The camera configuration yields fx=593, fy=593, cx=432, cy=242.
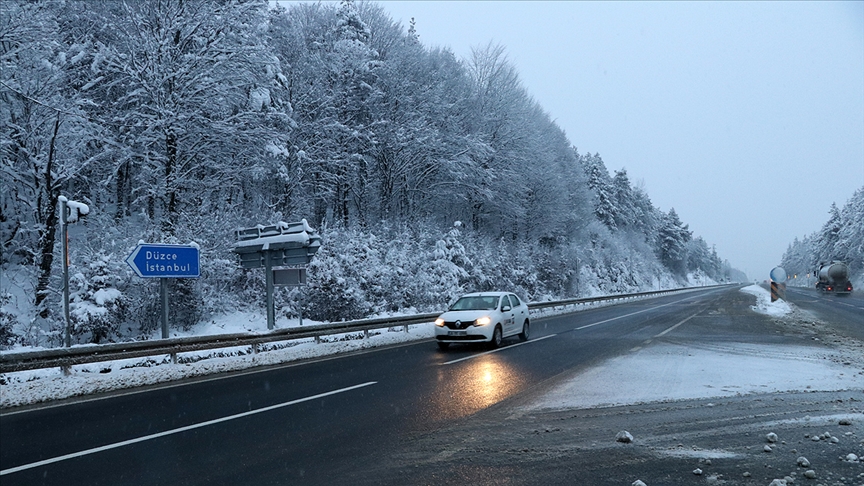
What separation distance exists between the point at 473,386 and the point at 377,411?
2.53 metres

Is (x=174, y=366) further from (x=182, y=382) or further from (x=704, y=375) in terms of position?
(x=704, y=375)

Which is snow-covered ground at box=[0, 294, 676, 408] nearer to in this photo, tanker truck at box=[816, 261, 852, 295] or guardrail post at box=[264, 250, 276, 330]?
guardrail post at box=[264, 250, 276, 330]

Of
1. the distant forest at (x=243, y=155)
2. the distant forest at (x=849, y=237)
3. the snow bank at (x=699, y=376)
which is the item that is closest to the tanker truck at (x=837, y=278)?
the distant forest at (x=849, y=237)

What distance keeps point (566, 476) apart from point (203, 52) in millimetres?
20042

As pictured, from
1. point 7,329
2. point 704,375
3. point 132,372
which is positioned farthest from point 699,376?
point 7,329

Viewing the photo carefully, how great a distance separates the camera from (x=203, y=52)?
68.2 ft

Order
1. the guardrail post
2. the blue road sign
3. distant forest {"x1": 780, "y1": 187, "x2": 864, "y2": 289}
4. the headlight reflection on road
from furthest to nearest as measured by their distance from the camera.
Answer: distant forest {"x1": 780, "y1": 187, "x2": 864, "y2": 289}, the guardrail post, the blue road sign, the headlight reflection on road

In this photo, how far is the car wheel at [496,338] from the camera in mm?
16889

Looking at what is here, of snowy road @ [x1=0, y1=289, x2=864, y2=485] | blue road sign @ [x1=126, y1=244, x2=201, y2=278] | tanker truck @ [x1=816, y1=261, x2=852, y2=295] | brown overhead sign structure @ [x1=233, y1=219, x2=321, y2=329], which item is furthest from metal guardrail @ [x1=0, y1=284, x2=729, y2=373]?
tanker truck @ [x1=816, y1=261, x2=852, y2=295]

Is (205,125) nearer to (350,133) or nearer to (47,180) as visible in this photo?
(47,180)

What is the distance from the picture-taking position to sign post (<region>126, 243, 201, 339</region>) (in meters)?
13.8

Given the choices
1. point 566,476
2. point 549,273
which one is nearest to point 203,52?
point 566,476

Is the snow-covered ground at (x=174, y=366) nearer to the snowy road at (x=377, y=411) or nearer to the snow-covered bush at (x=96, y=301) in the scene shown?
the snowy road at (x=377, y=411)

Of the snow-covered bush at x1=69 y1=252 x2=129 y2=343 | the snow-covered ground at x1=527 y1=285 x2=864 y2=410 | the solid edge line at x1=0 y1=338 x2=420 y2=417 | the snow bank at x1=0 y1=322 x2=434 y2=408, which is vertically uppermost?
the snow-covered bush at x1=69 y1=252 x2=129 y2=343
